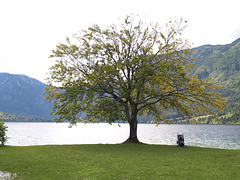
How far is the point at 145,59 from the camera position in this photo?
34.4 m

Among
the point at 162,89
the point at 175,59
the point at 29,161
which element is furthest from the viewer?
the point at 162,89

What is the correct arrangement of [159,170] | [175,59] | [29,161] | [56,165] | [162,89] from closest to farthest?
1. [159,170]
2. [56,165]
3. [29,161]
4. [175,59]
5. [162,89]

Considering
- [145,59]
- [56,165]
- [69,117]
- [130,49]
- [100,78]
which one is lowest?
[56,165]

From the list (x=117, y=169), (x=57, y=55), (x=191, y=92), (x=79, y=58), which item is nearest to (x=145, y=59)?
(x=191, y=92)

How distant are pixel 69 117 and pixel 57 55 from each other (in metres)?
11.5

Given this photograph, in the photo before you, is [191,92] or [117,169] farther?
[191,92]

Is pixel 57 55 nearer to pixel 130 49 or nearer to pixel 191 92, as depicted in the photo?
pixel 130 49

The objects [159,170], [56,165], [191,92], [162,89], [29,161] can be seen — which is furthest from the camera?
[162,89]

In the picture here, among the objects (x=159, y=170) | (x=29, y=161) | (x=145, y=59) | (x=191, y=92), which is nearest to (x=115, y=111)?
(x=145, y=59)

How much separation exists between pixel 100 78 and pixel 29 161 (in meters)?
17.1

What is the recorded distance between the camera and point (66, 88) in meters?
34.4

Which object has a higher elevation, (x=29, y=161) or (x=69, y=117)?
(x=69, y=117)

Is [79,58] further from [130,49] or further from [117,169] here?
[117,169]

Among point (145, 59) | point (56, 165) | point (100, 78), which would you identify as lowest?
point (56, 165)
